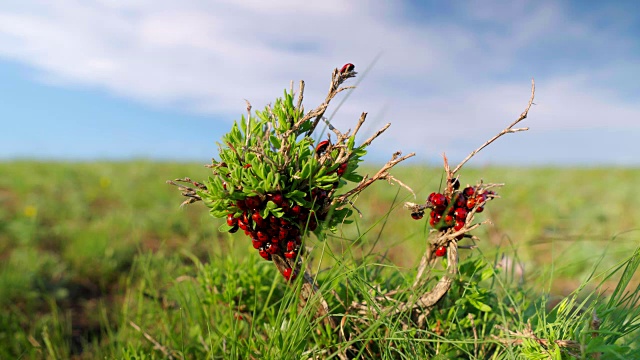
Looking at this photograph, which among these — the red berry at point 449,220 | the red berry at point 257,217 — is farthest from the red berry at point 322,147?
the red berry at point 449,220

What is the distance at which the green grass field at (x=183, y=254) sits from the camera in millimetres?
2742

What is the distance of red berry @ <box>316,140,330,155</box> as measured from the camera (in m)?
2.13

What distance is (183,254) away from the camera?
634 centimetres

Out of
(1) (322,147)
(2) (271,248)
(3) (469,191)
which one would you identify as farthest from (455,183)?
(2) (271,248)

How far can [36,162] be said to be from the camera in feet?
39.4

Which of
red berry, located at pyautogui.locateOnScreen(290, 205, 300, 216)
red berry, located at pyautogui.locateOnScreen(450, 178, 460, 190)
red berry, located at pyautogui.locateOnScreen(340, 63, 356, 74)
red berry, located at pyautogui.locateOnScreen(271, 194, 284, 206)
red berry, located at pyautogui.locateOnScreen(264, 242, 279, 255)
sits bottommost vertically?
red berry, located at pyautogui.locateOnScreen(264, 242, 279, 255)

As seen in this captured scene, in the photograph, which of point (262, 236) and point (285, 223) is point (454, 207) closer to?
point (285, 223)

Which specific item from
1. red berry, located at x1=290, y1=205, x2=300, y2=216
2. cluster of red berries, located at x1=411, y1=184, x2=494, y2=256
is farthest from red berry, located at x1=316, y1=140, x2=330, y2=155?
cluster of red berries, located at x1=411, y1=184, x2=494, y2=256

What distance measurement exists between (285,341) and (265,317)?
0.90 m

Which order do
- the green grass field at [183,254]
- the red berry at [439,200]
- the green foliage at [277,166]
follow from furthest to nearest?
the green grass field at [183,254]
the red berry at [439,200]
the green foliage at [277,166]

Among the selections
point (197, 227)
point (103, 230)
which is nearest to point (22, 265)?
point (103, 230)

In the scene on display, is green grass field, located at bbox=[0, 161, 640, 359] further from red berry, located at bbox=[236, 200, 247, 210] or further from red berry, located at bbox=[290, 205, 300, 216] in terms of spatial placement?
red berry, located at bbox=[236, 200, 247, 210]

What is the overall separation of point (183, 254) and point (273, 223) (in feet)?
15.1

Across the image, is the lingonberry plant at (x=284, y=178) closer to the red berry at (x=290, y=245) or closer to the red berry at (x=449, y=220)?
the red berry at (x=290, y=245)
